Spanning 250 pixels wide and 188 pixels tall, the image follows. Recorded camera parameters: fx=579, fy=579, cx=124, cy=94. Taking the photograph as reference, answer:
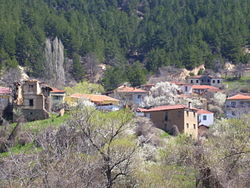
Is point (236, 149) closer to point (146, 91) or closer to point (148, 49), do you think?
point (146, 91)

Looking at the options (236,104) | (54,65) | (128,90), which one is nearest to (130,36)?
(54,65)

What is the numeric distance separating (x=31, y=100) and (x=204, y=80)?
39.5m

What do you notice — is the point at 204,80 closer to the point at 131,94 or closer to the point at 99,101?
the point at 131,94

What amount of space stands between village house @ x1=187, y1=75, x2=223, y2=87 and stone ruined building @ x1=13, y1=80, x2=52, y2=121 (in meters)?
35.8

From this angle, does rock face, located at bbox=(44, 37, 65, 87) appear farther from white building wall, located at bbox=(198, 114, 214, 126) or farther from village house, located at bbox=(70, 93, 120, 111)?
white building wall, located at bbox=(198, 114, 214, 126)

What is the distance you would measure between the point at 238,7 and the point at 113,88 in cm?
4496

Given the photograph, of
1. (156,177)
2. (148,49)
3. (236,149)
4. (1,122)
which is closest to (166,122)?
(1,122)

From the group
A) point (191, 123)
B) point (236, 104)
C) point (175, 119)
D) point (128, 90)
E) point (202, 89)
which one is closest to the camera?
point (175, 119)

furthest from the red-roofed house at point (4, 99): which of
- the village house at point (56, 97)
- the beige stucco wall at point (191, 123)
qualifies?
the beige stucco wall at point (191, 123)

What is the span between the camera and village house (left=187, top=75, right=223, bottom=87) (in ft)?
285

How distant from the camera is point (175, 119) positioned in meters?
55.3

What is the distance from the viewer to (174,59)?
94250 mm

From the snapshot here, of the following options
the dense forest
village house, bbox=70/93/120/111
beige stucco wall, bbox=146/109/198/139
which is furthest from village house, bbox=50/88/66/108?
the dense forest

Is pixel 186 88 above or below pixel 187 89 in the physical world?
above
